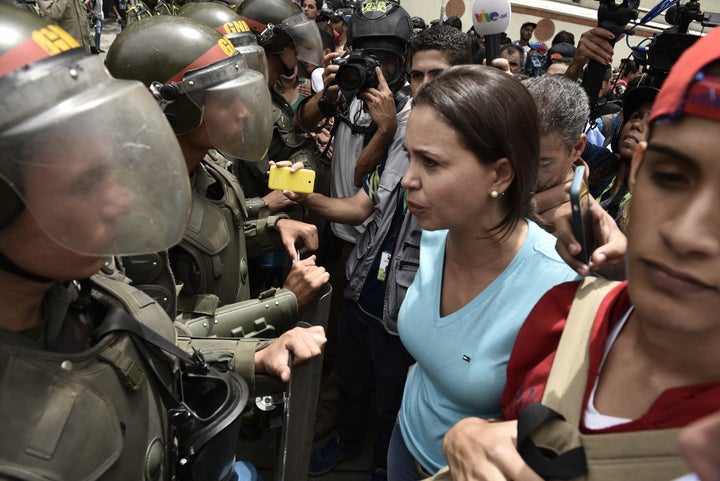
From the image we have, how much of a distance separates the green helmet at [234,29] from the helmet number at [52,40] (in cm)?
136

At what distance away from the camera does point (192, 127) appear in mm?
2062

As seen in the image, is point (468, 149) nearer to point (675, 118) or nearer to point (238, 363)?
point (675, 118)

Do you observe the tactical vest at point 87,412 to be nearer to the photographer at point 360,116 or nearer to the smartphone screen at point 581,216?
the smartphone screen at point 581,216

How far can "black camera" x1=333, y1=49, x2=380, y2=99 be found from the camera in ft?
9.71

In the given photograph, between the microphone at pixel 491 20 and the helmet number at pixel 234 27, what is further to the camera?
the microphone at pixel 491 20

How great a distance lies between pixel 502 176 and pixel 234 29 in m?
1.78

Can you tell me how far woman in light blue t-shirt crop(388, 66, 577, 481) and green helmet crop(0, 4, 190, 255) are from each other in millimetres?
847

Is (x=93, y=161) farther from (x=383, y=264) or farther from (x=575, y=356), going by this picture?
(x=383, y=264)

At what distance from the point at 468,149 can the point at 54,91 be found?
111 centimetres

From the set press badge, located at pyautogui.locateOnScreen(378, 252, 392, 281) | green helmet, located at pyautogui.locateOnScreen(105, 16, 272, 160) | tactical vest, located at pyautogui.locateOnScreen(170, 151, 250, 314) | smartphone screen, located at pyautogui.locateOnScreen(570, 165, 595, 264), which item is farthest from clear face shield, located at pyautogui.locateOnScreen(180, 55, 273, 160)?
smartphone screen, located at pyautogui.locateOnScreen(570, 165, 595, 264)

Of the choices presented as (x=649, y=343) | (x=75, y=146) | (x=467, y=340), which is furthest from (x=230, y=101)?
(x=649, y=343)

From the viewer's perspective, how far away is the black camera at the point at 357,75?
296 centimetres

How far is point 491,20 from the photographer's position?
3.12 meters

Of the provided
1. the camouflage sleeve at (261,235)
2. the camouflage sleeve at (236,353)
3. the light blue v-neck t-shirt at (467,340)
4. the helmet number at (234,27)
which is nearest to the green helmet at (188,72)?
the helmet number at (234,27)
